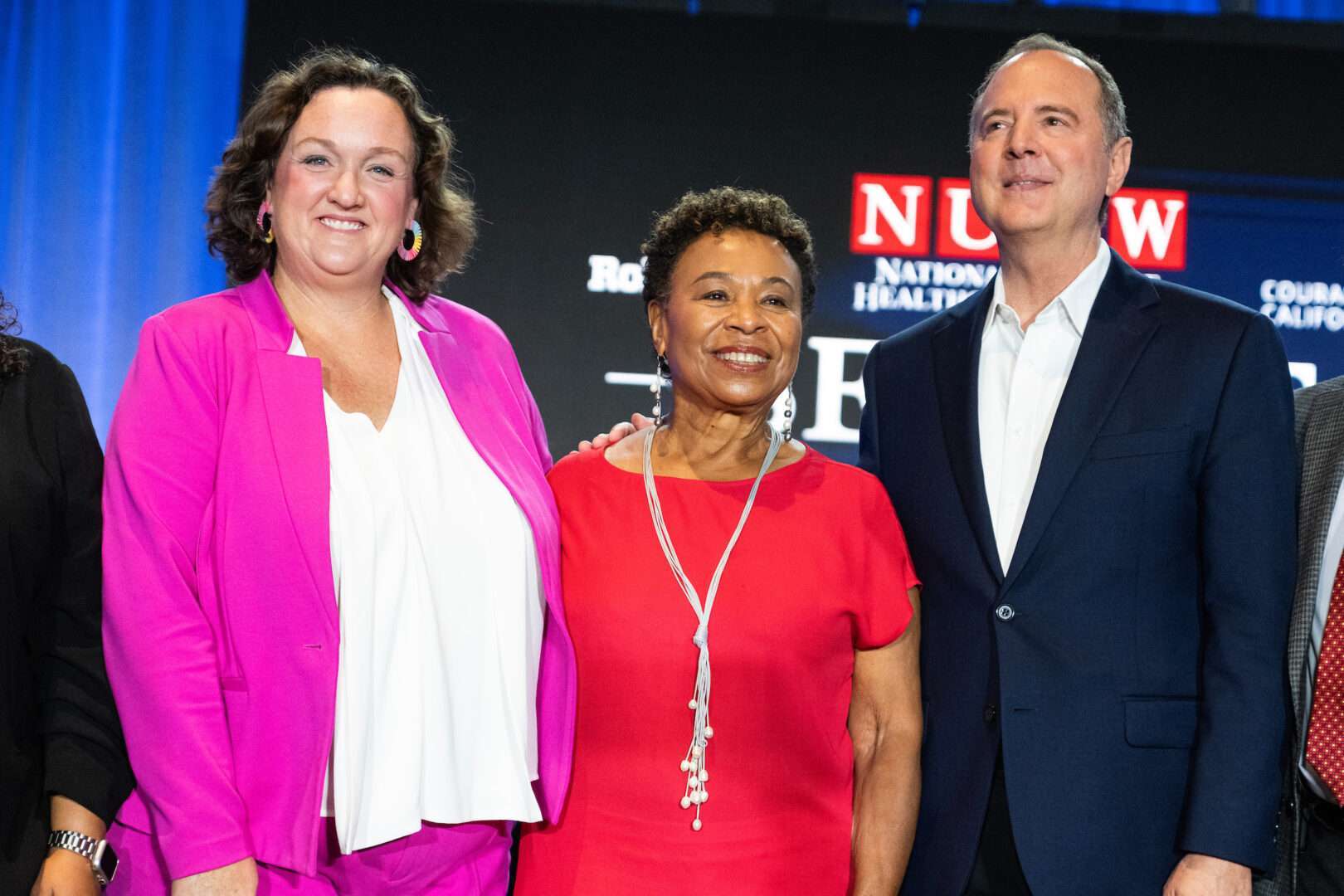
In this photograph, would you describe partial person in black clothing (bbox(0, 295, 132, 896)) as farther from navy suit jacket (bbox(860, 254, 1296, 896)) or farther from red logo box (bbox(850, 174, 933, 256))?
red logo box (bbox(850, 174, 933, 256))

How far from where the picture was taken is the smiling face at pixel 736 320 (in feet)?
7.50

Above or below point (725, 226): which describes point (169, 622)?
below

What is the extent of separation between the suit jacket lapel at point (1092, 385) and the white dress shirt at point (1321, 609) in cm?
41

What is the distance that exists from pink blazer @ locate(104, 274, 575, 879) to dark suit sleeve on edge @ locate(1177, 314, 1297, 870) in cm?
126

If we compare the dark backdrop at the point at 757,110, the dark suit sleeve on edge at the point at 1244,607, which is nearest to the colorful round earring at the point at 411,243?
the dark suit sleeve on edge at the point at 1244,607

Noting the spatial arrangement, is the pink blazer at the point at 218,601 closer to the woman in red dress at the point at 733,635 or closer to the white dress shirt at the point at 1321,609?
the woman in red dress at the point at 733,635

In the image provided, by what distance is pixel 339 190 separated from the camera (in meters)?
2.18

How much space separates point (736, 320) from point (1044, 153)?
0.58m

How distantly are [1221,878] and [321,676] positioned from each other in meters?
1.30

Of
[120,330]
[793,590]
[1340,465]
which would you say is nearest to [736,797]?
[793,590]

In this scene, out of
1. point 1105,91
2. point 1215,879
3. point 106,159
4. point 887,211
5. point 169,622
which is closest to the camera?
point 169,622

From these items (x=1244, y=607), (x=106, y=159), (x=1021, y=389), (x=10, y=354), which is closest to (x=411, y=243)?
(x=10, y=354)

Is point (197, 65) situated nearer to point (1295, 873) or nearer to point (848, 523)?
point (848, 523)

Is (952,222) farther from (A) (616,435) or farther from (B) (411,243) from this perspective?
(B) (411,243)
